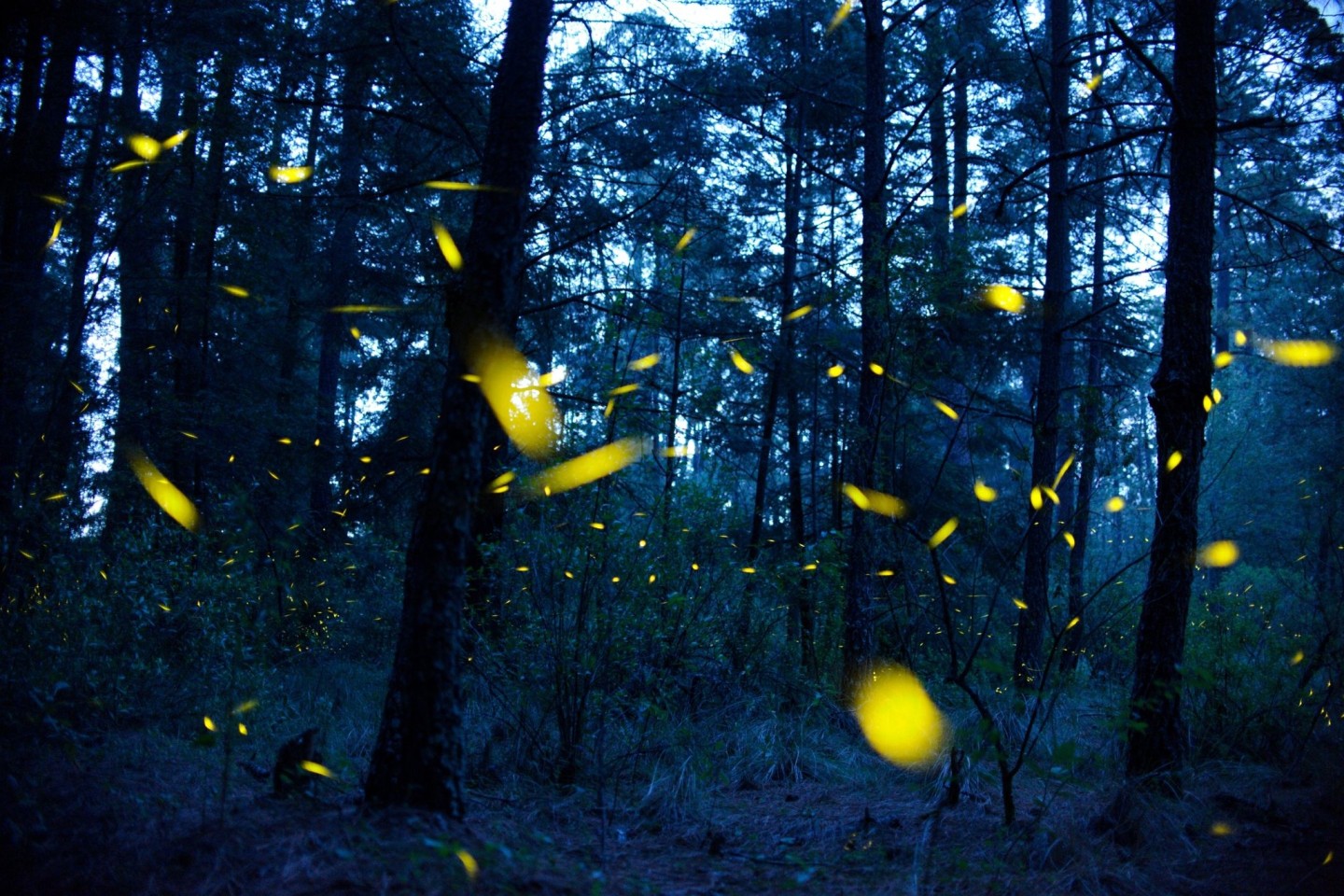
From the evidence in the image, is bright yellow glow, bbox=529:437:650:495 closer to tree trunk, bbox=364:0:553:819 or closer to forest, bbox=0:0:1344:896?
forest, bbox=0:0:1344:896

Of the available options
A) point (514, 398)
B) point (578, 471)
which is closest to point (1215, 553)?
point (578, 471)

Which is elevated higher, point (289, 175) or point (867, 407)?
point (289, 175)

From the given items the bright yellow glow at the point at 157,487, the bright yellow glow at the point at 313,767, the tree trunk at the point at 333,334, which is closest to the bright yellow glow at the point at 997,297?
the bright yellow glow at the point at 313,767

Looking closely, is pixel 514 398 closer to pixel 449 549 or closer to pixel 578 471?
pixel 578 471

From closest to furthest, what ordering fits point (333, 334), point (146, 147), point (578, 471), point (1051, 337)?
1. point (578, 471)
2. point (146, 147)
3. point (1051, 337)
4. point (333, 334)

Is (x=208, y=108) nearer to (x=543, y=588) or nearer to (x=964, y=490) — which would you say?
(x=543, y=588)

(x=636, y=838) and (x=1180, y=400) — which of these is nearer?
(x=636, y=838)

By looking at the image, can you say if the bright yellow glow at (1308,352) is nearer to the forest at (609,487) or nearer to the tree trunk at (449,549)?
the forest at (609,487)
